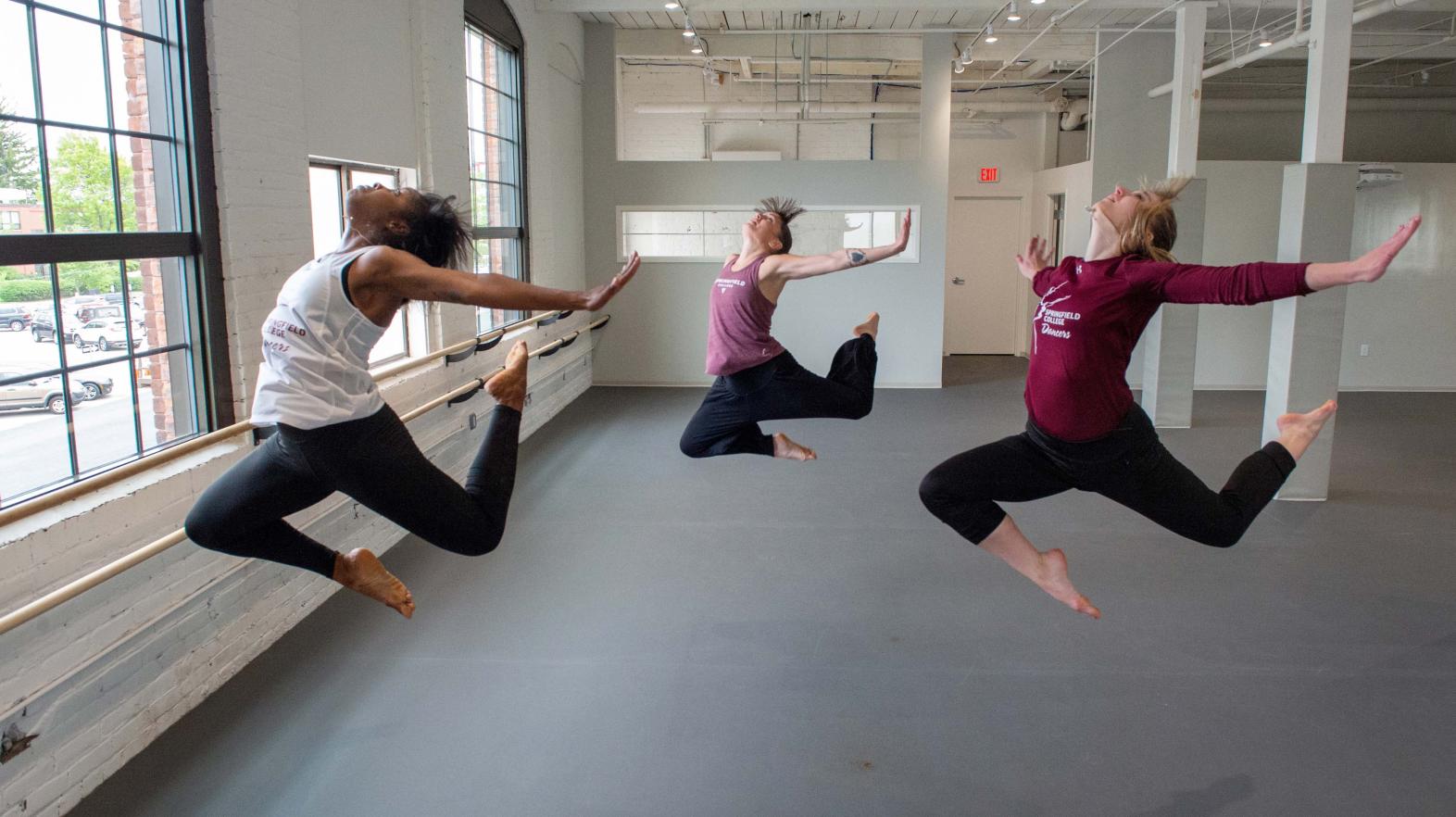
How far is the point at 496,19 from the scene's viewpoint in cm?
781

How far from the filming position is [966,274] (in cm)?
1337

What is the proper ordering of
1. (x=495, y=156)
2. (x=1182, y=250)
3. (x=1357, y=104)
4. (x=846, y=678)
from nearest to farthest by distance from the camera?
(x=846, y=678)
(x=495, y=156)
(x=1182, y=250)
(x=1357, y=104)

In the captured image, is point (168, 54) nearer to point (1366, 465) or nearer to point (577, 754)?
point (577, 754)

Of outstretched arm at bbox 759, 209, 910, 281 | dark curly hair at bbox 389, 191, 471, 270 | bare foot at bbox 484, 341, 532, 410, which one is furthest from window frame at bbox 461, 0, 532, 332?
dark curly hair at bbox 389, 191, 471, 270

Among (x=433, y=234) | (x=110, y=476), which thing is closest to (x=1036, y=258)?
(x=433, y=234)

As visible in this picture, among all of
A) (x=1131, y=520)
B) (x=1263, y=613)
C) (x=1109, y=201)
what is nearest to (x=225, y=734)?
(x=1109, y=201)

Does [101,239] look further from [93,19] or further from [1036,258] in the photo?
[1036,258]

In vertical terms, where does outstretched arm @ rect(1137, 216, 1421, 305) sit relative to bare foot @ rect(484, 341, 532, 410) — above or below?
above

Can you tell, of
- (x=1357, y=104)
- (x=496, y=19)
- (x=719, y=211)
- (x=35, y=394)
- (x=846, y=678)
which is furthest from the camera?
(x=1357, y=104)

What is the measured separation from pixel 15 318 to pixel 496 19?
546 cm

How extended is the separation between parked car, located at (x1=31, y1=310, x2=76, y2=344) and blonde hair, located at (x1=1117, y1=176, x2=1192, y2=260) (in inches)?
133

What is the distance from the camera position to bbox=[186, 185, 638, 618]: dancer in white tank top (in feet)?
8.21

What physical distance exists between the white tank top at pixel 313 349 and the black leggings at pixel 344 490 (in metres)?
0.06

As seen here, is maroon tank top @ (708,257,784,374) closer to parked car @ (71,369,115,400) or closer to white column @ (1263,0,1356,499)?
parked car @ (71,369,115,400)
